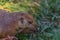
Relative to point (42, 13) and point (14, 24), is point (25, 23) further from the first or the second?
point (42, 13)

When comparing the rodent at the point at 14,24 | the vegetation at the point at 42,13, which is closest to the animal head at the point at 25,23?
the rodent at the point at 14,24

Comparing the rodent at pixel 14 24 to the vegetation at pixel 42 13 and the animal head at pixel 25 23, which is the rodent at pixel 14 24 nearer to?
the animal head at pixel 25 23

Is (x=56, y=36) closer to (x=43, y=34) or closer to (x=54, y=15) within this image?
(x=43, y=34)

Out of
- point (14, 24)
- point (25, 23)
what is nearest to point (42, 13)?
point (25, 23)

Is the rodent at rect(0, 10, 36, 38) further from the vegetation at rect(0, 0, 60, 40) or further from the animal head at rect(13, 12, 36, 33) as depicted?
the vegetation at rect(0, 0, 60, 40)

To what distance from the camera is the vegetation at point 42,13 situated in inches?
237

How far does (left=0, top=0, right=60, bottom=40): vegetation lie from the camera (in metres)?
6.01

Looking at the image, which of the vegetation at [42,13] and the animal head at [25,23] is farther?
the vegetation at [42,13]

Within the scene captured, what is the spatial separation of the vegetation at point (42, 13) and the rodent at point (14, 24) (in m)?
0.40

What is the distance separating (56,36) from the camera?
581 centimetres

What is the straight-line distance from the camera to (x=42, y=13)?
6754mm

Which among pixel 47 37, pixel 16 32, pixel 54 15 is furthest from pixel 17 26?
pixel 54 15

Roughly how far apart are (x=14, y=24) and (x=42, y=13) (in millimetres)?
1470

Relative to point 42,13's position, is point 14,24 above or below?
above
